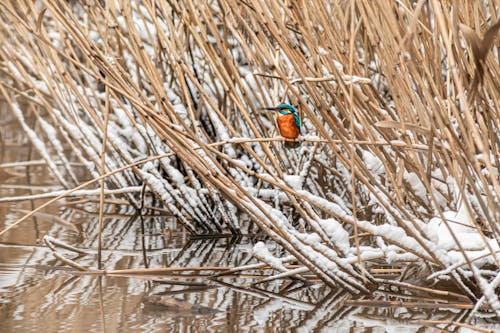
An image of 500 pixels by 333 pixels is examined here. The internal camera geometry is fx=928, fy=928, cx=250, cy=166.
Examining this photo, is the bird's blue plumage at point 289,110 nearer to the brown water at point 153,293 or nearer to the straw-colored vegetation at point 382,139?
the straw-colored vegetation at point 382,139

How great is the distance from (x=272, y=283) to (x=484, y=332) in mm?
625

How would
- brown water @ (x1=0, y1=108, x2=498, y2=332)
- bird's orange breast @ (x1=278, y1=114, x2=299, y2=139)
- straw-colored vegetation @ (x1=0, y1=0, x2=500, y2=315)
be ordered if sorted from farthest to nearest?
bird's orange breast @ (x1=278, y1=114, x2=299, y2=139) → brown water @ (x1=0, y1=108, x2=498, y2=332) → straw-colored vegetation @ (x1=0, y1=0, x2=500, y2=315)

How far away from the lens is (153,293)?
83.0 inches

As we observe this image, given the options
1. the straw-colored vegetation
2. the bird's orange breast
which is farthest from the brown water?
the bird's orange breast

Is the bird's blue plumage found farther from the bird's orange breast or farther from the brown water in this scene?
the brown water

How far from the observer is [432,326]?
1780mm

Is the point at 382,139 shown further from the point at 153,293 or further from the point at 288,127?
the point at 153,293

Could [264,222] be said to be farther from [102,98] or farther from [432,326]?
[102,98]

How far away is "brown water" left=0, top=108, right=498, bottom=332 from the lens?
1.85 meters

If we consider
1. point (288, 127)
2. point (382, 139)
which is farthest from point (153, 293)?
point (382, 139)

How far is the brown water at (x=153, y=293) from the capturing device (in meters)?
1.85

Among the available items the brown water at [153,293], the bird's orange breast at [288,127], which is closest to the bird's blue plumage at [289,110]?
the bird's orange breast at [288,127]

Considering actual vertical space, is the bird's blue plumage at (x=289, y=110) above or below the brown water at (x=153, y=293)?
above

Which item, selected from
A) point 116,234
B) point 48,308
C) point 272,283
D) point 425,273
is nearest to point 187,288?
point 272,283
